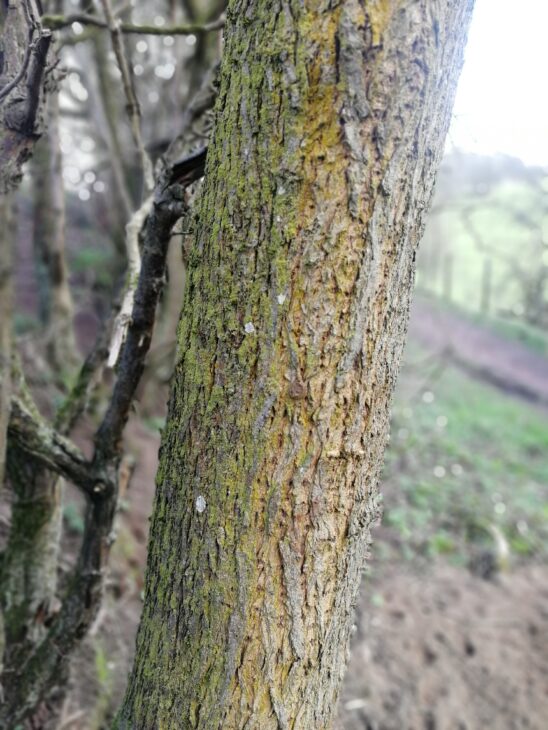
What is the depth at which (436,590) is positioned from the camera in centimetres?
478

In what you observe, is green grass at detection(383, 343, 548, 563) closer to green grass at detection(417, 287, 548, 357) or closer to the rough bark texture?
green grass at detection(417, 287, 548, 357)

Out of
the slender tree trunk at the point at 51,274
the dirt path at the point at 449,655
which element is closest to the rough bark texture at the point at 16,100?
the dirt path at the point at 449,655

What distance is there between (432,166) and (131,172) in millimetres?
5649

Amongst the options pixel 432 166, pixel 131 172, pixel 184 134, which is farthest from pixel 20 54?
pixel 131 172

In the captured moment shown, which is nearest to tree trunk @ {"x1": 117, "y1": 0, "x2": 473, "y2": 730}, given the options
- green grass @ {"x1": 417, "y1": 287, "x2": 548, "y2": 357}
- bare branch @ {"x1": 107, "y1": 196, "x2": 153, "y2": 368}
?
bare branch @ {"x1": 107, "y1": 196, "x2": 153, "y2": 368}

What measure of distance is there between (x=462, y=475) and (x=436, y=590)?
2.57m

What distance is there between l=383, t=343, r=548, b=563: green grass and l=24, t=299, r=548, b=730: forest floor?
22 millimetres

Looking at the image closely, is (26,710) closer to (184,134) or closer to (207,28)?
(184,134)

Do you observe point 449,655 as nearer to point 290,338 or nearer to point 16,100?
point 290,338

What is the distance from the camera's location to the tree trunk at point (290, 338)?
0.89m

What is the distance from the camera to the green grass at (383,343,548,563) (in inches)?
224

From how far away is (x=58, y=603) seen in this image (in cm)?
204

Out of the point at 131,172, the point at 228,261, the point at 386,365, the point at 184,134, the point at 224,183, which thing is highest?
the point at 131,172

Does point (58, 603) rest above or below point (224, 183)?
below
